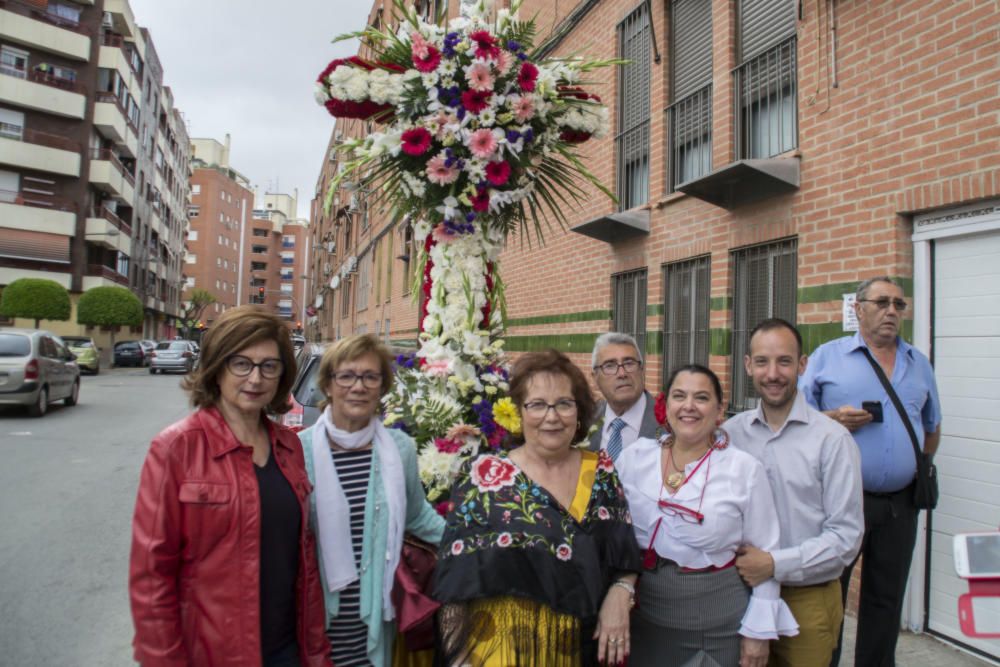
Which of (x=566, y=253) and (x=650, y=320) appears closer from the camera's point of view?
(x=650, y=320)

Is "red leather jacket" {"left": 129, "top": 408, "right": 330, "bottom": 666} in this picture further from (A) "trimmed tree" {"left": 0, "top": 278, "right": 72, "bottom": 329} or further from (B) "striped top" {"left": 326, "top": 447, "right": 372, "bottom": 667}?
(A) "trimmed tree" {"left": 0, "top": 278, "right": 72, "bottom": 329}

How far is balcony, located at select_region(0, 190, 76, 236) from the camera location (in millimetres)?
33344

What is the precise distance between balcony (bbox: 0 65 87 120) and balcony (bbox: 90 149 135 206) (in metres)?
2.40

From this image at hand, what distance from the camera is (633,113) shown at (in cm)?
797

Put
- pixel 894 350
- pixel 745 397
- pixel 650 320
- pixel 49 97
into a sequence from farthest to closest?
pixel 49 97
pixel 650 320
pixel 745 397
pixel 894 350

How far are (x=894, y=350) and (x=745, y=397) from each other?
2391 millimetres

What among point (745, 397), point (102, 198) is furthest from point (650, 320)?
point (102, 198)

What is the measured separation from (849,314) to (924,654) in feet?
7.10

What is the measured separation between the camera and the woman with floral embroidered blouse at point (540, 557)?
2.25 metres

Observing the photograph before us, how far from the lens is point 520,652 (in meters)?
2.23

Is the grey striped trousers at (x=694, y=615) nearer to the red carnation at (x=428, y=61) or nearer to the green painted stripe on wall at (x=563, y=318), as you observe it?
the red carnation at (x=428, y=61)

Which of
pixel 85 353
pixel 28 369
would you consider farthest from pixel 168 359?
pixel 28 369

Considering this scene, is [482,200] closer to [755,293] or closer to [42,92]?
[755,293]

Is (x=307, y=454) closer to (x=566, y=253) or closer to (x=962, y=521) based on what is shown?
(x=962, y=521)
